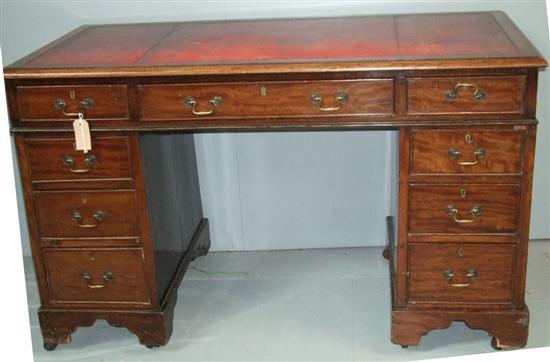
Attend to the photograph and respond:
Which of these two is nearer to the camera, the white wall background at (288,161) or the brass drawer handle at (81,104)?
the brass drawer handle at (81,104)

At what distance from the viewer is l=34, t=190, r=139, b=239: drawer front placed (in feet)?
8.04

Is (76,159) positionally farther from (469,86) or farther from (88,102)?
(469,86)

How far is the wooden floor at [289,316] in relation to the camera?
2.56 m

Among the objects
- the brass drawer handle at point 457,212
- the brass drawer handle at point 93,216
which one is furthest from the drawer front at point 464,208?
the brass drawer handle at point 93,216

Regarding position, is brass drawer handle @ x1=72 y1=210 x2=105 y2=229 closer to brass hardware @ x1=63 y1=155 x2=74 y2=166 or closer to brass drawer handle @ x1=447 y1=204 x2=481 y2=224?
brass hardware @ x1=63 y1=155 x2=74 y2=166

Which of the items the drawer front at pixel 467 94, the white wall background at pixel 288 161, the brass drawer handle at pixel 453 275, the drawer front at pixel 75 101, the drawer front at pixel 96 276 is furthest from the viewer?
the white wall background at pixel 288 161

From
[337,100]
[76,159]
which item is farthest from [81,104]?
[337,100]

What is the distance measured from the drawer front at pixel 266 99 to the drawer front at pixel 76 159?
162mm

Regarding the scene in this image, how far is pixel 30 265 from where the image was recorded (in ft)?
10.7

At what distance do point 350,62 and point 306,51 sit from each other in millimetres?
198

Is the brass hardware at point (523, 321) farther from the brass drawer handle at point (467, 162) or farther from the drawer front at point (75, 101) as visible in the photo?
the drawer front at point (75, 101)

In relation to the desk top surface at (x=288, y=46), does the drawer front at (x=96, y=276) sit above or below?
below

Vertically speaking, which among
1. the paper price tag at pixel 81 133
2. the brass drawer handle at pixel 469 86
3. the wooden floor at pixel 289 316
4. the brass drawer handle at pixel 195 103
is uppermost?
the brass drawer handle at pixel 469 86

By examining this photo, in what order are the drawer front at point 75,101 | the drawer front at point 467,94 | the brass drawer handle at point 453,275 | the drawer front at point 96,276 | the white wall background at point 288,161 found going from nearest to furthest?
the drawer front at point 467,94 → the drawer front at point 75,101 → the brass drawer handle at point 453,275 → the drawer front at point 96,276 → the white wall background at point 288,161
